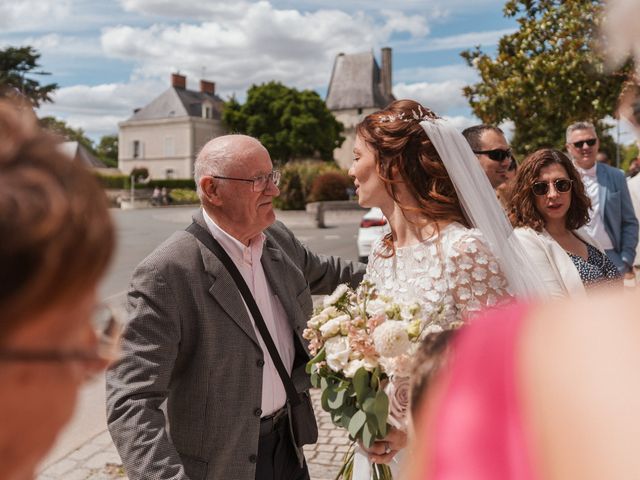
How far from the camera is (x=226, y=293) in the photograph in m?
2.94

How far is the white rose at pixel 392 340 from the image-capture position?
2.50 metres

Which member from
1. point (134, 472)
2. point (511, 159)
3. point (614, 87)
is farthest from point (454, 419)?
point (614, 87)

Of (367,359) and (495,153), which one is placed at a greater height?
(495,153)

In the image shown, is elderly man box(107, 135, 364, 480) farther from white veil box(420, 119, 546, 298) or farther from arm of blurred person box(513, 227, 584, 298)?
arm of blurred person box(513, 227, 584, 298)

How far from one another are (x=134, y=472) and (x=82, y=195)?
6.38 feet

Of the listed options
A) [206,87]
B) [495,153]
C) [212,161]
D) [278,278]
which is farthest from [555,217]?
[206,87]

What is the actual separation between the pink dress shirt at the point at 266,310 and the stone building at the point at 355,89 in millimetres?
81238

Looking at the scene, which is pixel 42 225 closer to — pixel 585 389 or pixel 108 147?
pixel 585 389

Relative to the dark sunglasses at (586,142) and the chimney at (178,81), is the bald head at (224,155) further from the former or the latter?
the chimney at (178,81)

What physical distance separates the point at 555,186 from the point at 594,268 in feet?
2.18

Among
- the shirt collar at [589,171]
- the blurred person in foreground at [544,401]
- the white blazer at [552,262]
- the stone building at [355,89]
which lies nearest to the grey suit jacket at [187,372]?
the blurred person in foreground at [544,401]

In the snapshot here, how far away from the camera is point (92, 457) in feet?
17.6

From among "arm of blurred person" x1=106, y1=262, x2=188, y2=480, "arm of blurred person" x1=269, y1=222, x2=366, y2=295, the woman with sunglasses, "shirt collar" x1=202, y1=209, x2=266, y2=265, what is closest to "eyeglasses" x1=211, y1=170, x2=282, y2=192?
"shirt collar" x1=202, y1=209, x2=266, y2=265

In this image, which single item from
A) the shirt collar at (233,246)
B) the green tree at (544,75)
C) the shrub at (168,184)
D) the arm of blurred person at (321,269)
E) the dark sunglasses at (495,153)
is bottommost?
the shrub at (168,184)
